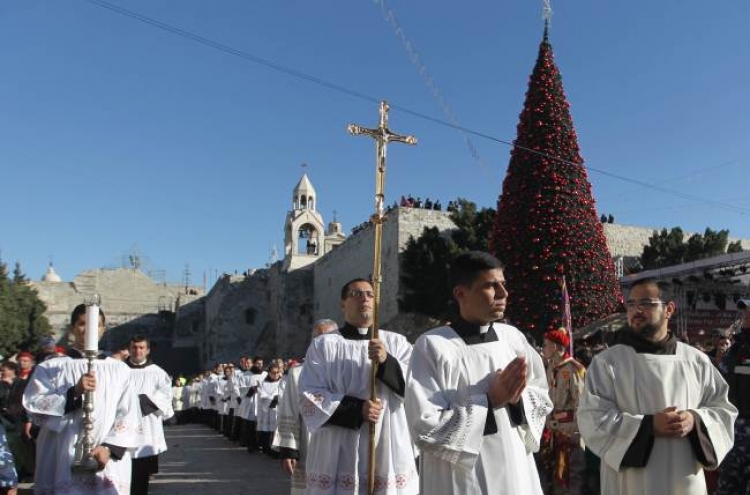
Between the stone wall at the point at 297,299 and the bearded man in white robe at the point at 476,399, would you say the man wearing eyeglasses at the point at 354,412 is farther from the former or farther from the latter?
→ the stone wall at the point at 297,299

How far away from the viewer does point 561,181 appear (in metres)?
15.4

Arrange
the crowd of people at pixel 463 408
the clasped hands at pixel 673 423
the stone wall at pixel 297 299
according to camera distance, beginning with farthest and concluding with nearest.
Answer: the stone wall at pixel 297 299
the clasped hands at pixel 673 423
the crowd of people at pixel 463 408

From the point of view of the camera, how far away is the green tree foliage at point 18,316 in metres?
38.0

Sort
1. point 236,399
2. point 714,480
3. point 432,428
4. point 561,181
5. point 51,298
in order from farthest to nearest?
point 51,298, point 236,399, point 561,181, point 714,480, point 432,428

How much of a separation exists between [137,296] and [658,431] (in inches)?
2416

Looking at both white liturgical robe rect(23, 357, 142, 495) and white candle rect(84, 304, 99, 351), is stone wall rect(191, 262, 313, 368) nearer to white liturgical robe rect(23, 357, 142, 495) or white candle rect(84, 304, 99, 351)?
white liturgical robe rect(23, 357, 142, 495)

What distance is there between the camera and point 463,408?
311 cm

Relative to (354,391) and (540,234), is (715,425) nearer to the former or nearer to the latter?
(354,391)

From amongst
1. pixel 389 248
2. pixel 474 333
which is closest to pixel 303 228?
pixel 389 248

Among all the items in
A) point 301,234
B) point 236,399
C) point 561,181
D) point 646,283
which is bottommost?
point 236,399

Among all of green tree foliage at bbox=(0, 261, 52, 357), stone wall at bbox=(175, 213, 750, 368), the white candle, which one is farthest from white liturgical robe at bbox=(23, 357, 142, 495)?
green tree foliage at bbox=(0, 261, 52, 357)

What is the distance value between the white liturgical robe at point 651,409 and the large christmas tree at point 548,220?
11.3 metres

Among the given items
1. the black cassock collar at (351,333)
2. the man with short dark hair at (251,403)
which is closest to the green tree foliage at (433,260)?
the man with short dark hair at (251,403)

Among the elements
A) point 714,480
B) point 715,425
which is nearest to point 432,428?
point 715,425
